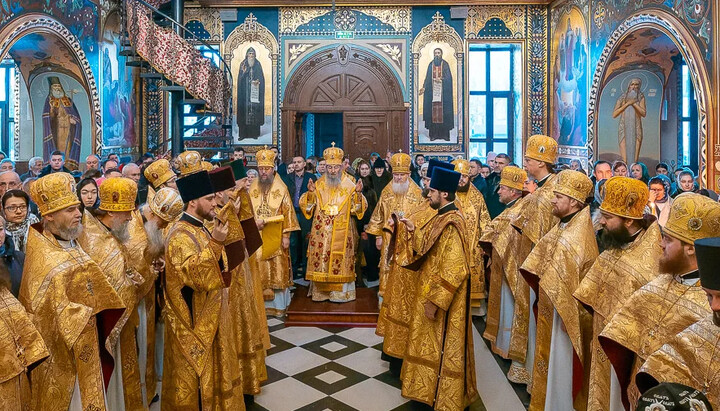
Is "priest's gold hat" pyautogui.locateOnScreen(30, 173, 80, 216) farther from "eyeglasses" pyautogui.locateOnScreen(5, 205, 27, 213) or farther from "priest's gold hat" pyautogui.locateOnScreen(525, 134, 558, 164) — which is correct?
"priest's gold hat" pyautogui.locateOnScreen(525, 134, 558, 164)

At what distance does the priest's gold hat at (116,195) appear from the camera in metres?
3.75

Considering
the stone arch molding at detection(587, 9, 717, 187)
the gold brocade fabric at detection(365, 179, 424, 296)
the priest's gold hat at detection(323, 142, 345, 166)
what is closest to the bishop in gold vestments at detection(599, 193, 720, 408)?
the gold brocade fabric at detection(365, 179, 424, 296)

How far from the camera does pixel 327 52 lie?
1345cm

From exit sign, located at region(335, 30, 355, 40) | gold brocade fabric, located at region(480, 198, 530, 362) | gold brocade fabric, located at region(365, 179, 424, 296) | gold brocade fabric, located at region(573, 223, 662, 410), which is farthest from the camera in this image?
exit sign, located at region(335, 30, 355, 40)

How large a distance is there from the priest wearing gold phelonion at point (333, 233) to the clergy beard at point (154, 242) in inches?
128

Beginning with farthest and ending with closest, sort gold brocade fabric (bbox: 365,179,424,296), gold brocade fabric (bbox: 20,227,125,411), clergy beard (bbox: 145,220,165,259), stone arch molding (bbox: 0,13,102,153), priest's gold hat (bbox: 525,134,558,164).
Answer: stone arch molding (bbox: 0,13,102,153) → gold brocade fabric (bbox: 365,179,424,296) → priest's gold hat (bbox: 525,134,558,164) → clergy beard (bbox: 145,220,165,259) → gold brocade fabric (bbox: 20,227,125,411)

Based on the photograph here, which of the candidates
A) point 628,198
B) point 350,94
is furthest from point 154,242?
point 350,94

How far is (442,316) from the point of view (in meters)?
4.17

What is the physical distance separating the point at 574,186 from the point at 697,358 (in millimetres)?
1970

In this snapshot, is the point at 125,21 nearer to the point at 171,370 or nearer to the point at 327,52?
the point at 327,52

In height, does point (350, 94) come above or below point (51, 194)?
above

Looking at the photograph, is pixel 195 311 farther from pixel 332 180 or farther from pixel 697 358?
pixel 332 180

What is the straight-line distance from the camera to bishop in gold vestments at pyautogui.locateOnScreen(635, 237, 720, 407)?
70.8 inches

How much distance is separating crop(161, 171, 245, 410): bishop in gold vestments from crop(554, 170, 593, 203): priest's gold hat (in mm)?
2090
